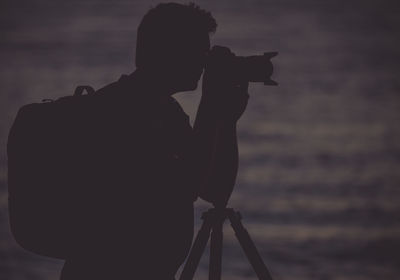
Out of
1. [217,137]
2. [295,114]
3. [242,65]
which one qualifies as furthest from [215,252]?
[295,114]

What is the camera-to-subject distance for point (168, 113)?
2.47 meters

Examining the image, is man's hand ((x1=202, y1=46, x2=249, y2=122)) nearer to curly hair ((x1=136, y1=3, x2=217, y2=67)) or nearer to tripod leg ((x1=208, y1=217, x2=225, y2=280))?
curly hair ((x1=136, y1=3, x2=217, y2=67))

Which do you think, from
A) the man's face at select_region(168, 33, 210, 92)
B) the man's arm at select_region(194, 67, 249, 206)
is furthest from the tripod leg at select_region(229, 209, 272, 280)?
the man's face at select_region(168, 33, 210, 92)

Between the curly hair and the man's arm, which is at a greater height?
the curly hair

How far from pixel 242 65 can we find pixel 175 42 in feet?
0.81

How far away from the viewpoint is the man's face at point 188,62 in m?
2.49

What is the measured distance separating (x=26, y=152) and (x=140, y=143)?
31cm

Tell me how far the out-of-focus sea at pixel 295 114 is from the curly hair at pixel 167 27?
14.7 ft

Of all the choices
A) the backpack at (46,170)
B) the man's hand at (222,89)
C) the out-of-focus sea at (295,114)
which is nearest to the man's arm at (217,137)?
the man's hand at (222,89)

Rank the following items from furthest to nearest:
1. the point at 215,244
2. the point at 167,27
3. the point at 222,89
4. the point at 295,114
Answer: the point at 295,114
the point at 215,244
the point at 222,89
the point at 167,27

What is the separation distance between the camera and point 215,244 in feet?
9.11

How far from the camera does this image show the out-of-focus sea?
764cm

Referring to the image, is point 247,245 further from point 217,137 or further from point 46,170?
point 46,170

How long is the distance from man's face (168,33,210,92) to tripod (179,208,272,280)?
439 mm
